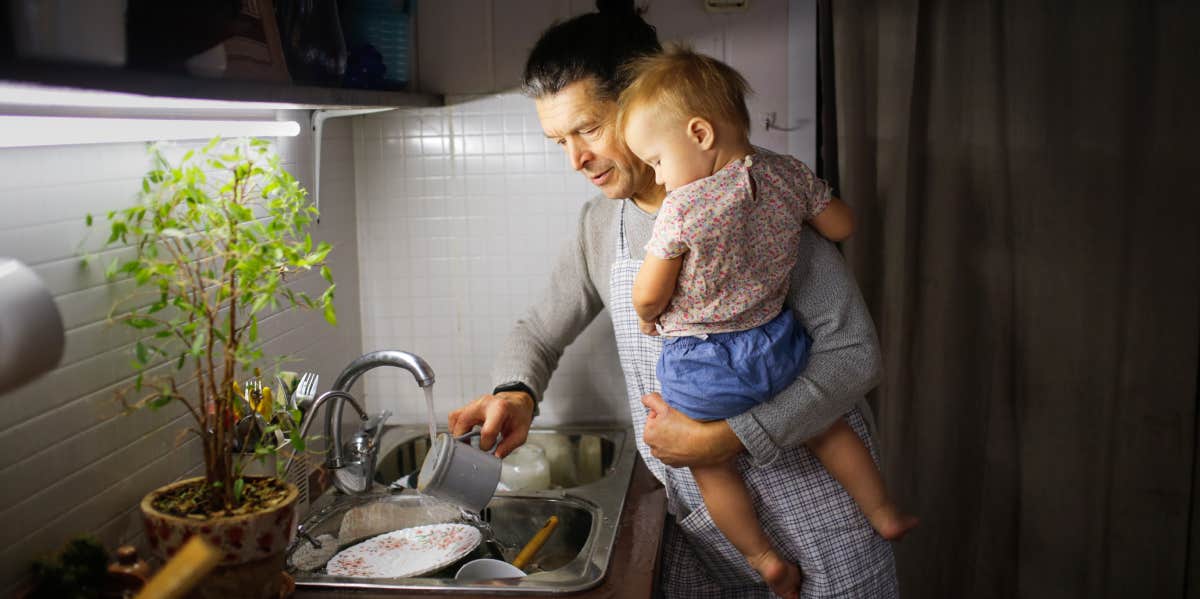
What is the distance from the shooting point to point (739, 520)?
1.70 meters

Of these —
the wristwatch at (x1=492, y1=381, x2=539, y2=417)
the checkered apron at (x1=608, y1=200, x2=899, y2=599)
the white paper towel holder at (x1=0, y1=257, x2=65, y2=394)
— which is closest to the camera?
the white paper towel holder at (x1=0, y1=257, x2=65, y2=394)

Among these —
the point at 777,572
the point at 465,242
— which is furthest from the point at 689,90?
the point at 465,242

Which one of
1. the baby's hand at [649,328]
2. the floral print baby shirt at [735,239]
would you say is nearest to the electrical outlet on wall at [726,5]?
the floral print baby shirt at [735,239]

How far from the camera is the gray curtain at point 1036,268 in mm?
2100

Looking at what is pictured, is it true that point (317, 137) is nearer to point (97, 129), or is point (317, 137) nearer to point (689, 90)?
point (97, 129)

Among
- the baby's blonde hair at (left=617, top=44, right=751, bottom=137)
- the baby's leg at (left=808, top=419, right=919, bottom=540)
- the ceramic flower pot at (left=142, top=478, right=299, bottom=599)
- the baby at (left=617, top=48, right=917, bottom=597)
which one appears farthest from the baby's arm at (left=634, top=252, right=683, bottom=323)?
the ceramic flower pot at (left=142, top=478, right=299, bottom=599)

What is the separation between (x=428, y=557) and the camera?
5.71 feet

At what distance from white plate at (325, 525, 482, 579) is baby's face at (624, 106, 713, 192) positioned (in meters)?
0.76

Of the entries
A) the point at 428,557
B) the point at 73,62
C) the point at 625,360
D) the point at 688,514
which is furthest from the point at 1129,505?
the point at 73,62

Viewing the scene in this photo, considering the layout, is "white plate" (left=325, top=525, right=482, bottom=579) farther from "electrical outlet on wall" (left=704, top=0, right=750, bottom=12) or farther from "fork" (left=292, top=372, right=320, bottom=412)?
"electrical outlet on wall" (left=704, top=0, right=750, bottom=12)

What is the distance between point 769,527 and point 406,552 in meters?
0.67

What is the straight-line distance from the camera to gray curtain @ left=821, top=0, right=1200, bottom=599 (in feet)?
6.89

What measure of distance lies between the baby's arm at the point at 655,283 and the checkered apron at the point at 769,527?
0.27 m

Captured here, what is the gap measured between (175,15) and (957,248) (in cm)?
173
